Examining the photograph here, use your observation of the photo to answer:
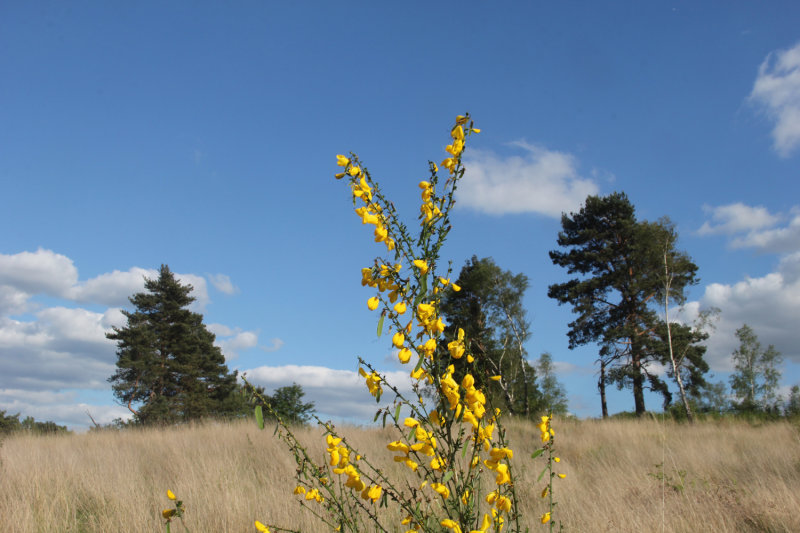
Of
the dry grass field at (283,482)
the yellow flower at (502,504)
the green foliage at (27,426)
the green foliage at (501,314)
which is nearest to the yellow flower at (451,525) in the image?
the yellow flower at (502,504)

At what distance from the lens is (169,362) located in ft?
68.3

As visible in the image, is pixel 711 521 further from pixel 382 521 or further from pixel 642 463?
pixel 642 463

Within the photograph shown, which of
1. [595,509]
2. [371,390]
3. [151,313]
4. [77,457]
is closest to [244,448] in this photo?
[77,457]

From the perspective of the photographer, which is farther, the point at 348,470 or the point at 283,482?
the point at 283,482

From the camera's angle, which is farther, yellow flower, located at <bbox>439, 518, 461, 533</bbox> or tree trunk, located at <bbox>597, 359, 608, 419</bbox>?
tree trunk, located at <bbox>597, 359, 608, 419</bbox>

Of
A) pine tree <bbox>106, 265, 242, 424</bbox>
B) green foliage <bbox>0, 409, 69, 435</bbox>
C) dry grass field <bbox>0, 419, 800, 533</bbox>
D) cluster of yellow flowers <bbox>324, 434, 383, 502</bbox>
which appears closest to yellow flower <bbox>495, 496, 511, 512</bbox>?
cluster of yellow flowers <bbox>324, 434, 383, 502</bbox>

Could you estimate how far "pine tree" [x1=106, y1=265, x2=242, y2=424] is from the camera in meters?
19.6

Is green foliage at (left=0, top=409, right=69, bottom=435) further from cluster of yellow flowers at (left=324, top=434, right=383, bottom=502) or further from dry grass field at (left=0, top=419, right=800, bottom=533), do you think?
cluster of yellow flowers at (left=324, top=434, right=383, bottom=502)

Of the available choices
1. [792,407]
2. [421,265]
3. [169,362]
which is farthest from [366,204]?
[169,362]

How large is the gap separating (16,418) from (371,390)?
2332 cm

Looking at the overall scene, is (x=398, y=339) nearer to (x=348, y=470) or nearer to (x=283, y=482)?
(x=348, y=470)

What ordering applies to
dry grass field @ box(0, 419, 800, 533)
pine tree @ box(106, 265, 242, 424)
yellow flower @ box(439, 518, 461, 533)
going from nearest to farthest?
yellow flower @ box(439, 518, 461, 533)
dry grass field @ box(0, 419, 800, 533)
pine tree @ box(106, 265, 242, 424)

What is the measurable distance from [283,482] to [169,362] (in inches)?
696

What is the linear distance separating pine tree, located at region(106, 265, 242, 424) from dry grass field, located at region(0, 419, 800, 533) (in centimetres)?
1144
